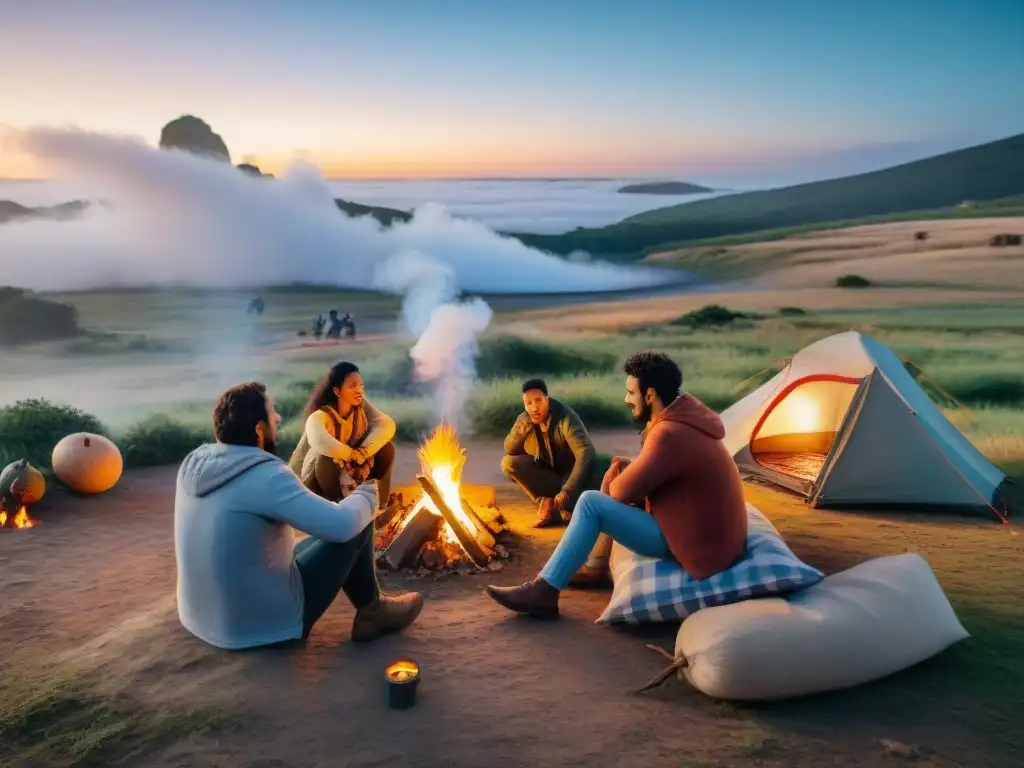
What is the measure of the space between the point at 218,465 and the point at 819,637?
250cm

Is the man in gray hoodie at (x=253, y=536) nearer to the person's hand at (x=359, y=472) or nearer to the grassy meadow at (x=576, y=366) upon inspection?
the person's hand at (x=359, y=472)

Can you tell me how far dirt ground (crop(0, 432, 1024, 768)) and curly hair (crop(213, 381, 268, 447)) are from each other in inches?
37.1

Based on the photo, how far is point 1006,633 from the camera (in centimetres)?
425

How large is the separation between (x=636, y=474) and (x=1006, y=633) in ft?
6.43

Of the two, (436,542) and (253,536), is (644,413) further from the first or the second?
(253,536)

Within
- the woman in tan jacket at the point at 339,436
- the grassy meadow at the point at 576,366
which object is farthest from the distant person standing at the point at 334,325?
the woman in tan jacket at the point at 339,436

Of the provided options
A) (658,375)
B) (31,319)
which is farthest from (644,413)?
(31,319)

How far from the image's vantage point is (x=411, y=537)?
5246mm

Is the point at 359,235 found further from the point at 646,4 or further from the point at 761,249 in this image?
the point at 761,249

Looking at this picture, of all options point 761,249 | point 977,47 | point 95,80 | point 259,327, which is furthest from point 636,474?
point 977,47

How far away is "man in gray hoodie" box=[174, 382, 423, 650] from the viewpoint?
3541mm

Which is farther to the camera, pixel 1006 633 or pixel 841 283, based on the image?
pixel 841 283

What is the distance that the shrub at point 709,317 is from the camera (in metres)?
11.8

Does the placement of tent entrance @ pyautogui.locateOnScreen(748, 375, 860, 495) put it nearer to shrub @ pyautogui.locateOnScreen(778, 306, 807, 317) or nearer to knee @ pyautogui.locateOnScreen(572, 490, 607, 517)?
shrub @ pyautogui.locateOnScreen(778, 306, 807, 317)
